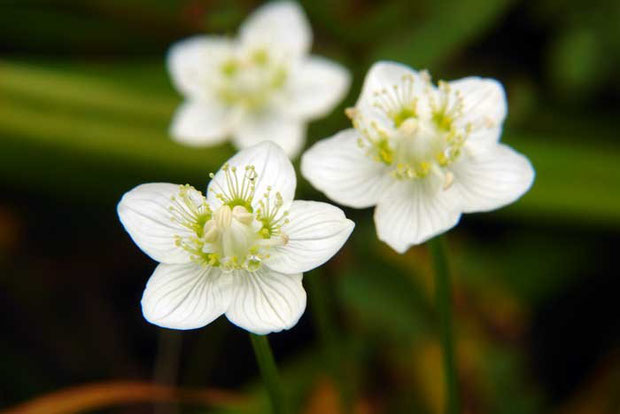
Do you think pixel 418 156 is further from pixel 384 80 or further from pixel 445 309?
pixel 445 309

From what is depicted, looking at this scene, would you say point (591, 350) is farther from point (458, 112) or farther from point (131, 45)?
point (131, 45)

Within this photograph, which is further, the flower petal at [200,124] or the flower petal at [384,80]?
the flower petal at [200,124]

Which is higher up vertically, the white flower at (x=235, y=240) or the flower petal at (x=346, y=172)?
the flower petal at (x=346, y=172)

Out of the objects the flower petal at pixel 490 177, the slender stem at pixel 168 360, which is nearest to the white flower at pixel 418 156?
the flower petal at pixel 490 177

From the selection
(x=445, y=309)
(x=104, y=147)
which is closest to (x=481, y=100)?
(x=445, y=309)

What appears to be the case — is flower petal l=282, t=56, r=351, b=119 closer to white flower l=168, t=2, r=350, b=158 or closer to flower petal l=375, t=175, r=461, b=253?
white flower l=168, t=2, r=350, b=158

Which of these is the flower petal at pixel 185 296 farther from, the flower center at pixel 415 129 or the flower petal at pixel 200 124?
the flower petal at pixel 200 124
